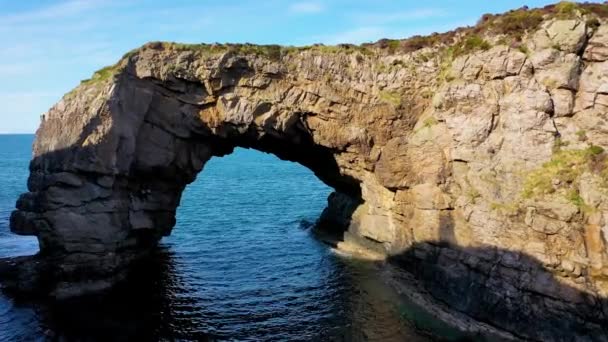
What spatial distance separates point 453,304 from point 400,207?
10.1 m

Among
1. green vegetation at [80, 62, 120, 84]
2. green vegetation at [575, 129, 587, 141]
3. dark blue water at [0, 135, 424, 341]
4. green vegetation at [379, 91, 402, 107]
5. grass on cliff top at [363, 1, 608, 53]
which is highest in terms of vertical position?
grass on cliff top at [363, 1, 608, 53]

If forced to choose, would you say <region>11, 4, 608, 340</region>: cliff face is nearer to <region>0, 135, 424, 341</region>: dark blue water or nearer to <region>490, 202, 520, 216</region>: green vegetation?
<region>490, 202, 520, 216</region>: green vegetation

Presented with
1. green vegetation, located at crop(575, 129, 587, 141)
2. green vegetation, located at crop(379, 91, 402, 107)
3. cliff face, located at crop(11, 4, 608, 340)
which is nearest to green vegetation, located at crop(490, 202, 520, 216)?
cliff face, located at crop(11, 4, 608, 340)

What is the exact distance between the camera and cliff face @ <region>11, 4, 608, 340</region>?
104 ft

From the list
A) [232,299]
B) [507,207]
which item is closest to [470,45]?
[507,207]

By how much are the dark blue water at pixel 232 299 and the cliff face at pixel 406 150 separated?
3.71 m

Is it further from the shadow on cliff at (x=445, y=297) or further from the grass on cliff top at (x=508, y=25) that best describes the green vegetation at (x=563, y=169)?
the grass on cliff top at (x=508, y=25)

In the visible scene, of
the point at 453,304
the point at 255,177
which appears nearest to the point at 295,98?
the point at 453,304

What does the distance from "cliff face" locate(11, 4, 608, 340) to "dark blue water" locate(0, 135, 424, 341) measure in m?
3.71

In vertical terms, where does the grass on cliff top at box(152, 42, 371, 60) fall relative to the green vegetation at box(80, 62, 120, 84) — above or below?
above

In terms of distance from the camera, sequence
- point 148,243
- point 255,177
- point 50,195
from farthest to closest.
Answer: point 255,177
point 148,243
point 50,195

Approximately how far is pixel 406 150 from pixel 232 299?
1877cm

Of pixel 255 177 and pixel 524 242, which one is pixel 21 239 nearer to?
pixel 524 242

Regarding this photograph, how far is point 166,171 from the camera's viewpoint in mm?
44469
